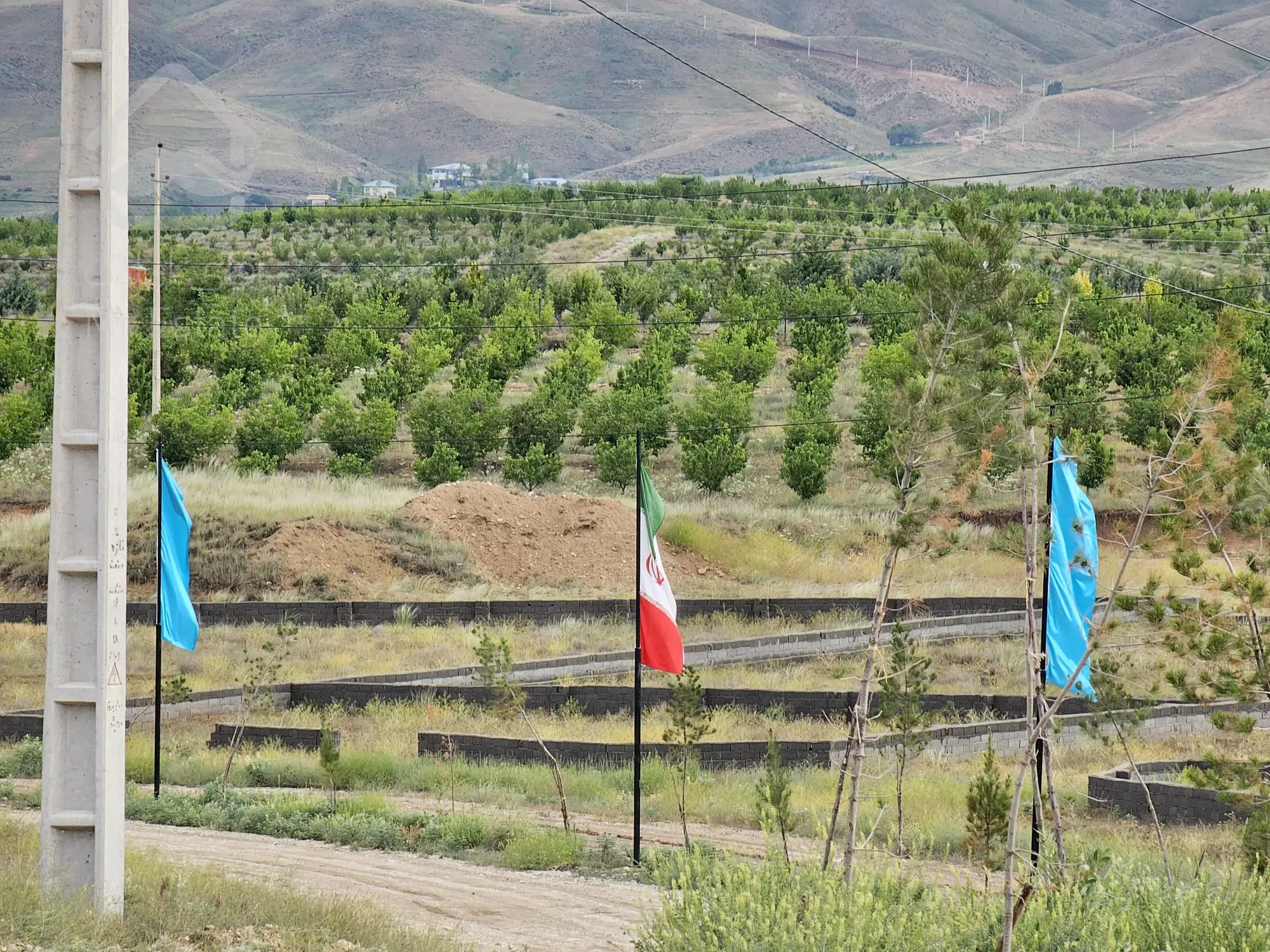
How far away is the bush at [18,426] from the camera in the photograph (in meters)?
Result: 43.4

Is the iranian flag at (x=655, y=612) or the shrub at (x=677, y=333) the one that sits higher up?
the shrub at (x=677, y=333)

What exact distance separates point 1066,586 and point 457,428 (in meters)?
32.2

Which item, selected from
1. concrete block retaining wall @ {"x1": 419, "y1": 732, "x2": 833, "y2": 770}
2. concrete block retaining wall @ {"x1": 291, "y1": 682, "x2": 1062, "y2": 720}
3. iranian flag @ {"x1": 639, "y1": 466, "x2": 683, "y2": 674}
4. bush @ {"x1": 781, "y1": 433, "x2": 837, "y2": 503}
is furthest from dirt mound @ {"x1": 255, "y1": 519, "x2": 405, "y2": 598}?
iranian flag @ {"x1": 639, "y1": 466, "x2": 683, "y2": 674}

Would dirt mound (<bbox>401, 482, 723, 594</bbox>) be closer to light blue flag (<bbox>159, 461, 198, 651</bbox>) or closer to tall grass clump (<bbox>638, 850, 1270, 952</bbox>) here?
light blue flag (<bbox>159, 461, 198, 651</bbox>)

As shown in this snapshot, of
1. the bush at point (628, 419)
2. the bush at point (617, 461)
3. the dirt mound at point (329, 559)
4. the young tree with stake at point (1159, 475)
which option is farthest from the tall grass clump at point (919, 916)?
the bush at point (628, 419)

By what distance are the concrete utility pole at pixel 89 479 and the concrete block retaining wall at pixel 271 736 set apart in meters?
12.4

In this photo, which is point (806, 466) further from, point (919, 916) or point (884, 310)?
point (919, 916)

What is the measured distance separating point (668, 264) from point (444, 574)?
A: 52.1 metres

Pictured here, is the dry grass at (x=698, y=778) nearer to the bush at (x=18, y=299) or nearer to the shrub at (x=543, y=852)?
the shrub at (x=543, y=852)

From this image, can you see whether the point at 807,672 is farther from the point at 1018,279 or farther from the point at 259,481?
the point at 259,481

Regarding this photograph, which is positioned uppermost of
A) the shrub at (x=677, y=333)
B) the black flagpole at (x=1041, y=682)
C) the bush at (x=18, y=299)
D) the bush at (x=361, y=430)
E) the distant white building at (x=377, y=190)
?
the distant white building at (x=377, y=190)

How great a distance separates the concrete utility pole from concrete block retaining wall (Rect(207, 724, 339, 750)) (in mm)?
12417

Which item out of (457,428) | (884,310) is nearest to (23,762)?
(457,428)

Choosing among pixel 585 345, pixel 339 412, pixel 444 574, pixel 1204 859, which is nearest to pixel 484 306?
pixel 585 345
